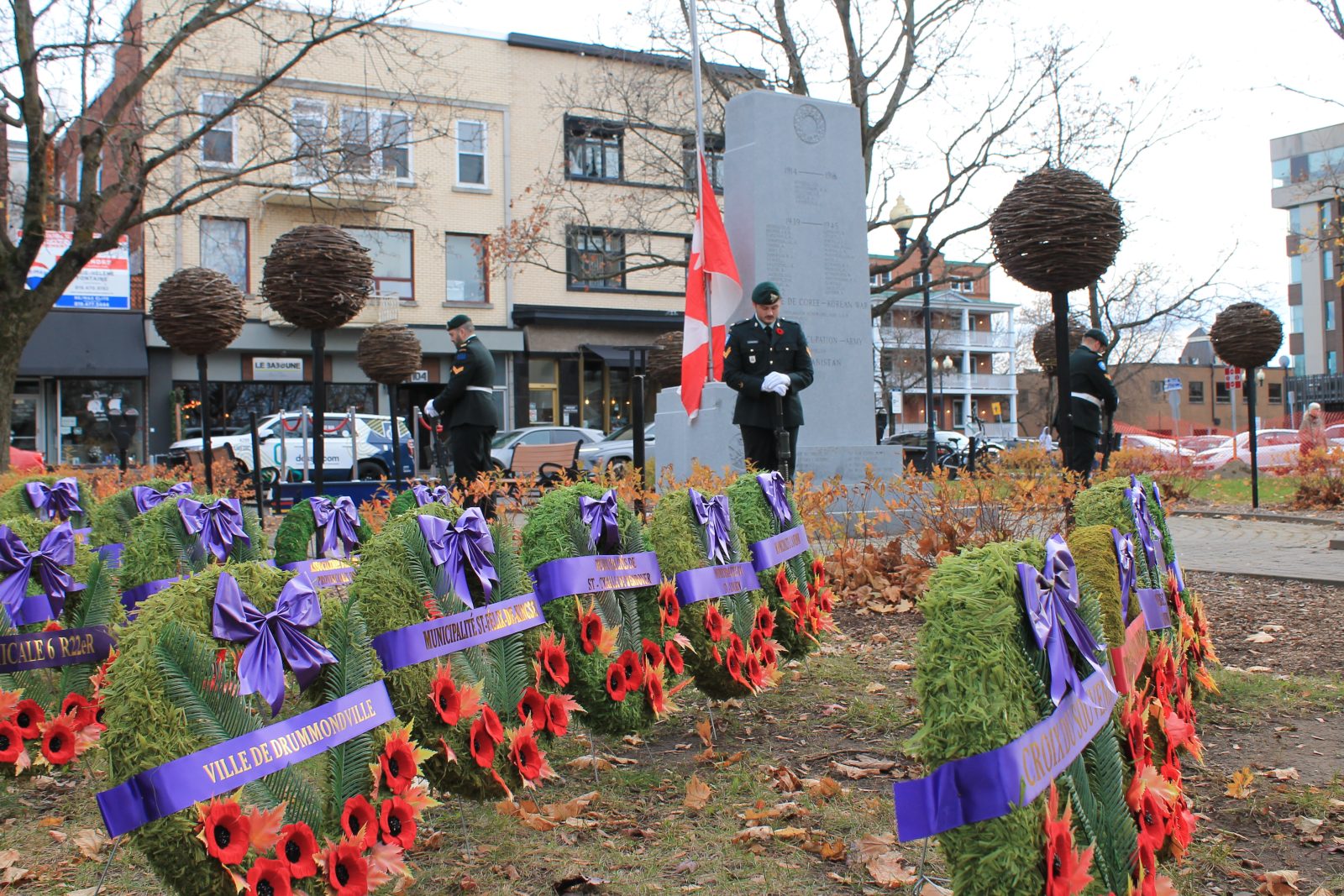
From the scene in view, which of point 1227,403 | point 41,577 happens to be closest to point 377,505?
point 41,577

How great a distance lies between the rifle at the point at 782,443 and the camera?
7125 millimetres

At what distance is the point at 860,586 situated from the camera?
6805mm

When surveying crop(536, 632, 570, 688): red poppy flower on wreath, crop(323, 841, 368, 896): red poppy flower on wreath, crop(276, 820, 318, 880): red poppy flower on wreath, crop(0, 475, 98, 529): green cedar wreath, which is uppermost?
crop(0, 475, 98, 529): green cedar wreath

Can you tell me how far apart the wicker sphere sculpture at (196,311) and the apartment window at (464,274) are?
2134 cm

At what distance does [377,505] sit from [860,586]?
9.73 ft

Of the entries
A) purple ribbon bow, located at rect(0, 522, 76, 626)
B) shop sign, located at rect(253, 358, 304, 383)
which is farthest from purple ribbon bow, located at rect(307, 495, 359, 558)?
shop sign, located at rect(253, 358, 304, 383)

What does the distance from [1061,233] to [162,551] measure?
5.28m

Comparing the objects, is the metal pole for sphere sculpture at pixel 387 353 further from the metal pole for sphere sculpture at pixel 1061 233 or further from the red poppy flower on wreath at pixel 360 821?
the red poppy flower on wreath at pixel 360 821

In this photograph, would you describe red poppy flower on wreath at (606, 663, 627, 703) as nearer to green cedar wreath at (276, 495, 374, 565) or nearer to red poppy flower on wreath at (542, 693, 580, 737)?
red poppy flower on wreath at (542, 693, 580, 737)

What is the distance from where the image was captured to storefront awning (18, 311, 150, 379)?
26.4m

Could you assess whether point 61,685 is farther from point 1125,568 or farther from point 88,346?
point 88,346

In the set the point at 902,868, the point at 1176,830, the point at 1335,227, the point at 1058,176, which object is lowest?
the point at 902,868

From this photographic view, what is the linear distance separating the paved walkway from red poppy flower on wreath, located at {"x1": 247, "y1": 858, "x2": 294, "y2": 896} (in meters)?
7.09

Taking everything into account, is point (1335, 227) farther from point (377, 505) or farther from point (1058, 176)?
point (377, 505)
